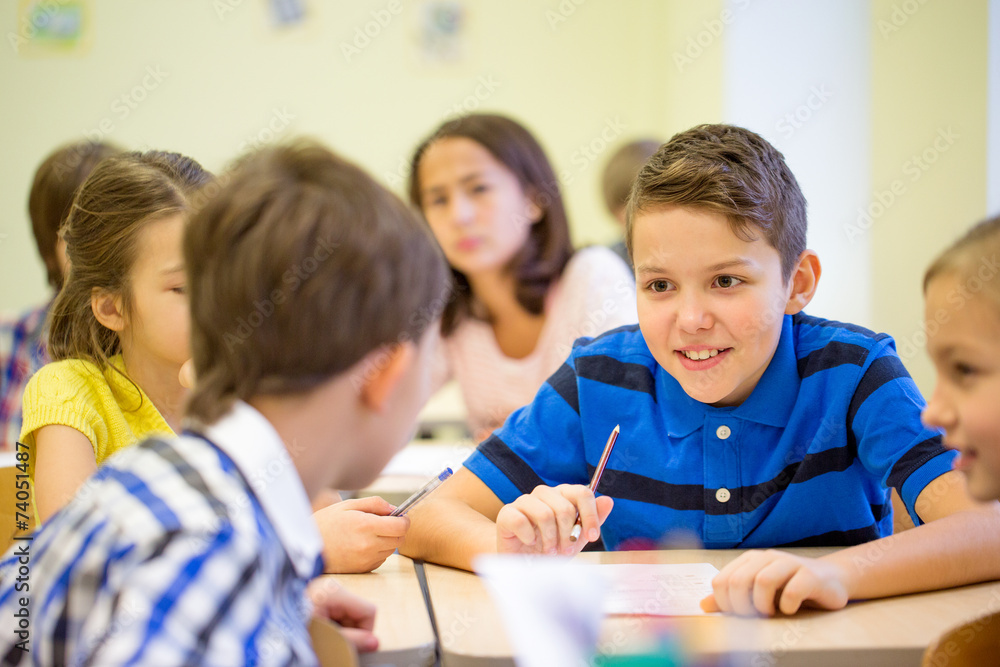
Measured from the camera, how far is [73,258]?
134cm

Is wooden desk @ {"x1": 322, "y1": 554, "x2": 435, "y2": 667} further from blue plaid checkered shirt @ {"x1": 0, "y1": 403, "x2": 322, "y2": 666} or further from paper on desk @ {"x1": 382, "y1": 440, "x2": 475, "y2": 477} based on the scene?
paper on desk @ {"x1": 382, "y1": 440, "x2": 475, "y2": 477}

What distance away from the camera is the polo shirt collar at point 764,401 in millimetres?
1198

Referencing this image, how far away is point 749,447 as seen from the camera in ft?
3.95

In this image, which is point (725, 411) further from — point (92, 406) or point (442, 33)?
point (442, 33)

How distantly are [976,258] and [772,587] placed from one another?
36 cm

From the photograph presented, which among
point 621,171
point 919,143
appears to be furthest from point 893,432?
point 621,171

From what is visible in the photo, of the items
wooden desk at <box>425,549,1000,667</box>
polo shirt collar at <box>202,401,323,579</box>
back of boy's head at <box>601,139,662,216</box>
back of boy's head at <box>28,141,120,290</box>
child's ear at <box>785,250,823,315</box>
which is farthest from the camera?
back of boy's head at <box>601,139,662,216</box>

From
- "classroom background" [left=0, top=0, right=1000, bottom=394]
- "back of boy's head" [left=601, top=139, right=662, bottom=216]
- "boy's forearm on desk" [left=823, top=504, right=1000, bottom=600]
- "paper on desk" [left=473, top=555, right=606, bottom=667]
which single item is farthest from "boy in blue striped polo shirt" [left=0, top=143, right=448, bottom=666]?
"back of boy's head" [left=601, top=139, right=662, bottom=216]

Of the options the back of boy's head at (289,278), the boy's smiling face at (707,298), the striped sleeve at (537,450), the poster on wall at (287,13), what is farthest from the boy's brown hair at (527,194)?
the poster on wall at (287,13)

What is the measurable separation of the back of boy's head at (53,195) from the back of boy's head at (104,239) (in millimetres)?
787

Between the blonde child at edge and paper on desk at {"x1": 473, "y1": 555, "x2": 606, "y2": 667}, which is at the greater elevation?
the blonde child at edge

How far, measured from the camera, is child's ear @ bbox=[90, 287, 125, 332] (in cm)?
131

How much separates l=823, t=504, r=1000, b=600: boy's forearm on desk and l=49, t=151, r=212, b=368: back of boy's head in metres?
1.04

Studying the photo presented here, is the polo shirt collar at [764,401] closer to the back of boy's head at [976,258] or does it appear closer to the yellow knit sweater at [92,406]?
the back of boy's head at [976,258]
